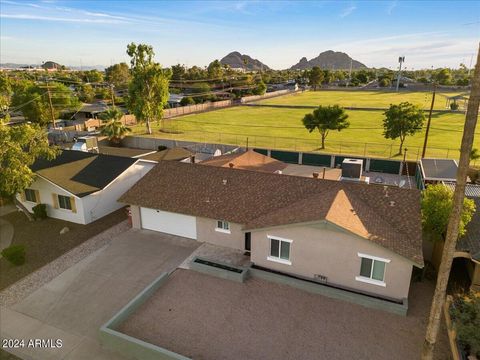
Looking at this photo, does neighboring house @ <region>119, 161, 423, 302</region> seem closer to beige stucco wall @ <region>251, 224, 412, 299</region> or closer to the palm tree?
beige stucco wall @ <region>251, 224, 412, 299</region>

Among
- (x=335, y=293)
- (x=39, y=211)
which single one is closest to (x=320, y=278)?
(x=335, y=293)

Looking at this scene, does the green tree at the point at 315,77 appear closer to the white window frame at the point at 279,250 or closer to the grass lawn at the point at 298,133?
the grass lawn at the point at 298,133

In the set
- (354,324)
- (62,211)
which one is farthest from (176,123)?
(354,324)

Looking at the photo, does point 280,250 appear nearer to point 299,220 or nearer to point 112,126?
point 299,220

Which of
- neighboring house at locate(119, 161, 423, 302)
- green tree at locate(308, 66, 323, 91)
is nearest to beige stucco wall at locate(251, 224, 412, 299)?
neighboring house at locate(119, 161, 423, 302)

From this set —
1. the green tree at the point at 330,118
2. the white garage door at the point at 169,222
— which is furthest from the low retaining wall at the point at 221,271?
the green tree at the point at 330,118

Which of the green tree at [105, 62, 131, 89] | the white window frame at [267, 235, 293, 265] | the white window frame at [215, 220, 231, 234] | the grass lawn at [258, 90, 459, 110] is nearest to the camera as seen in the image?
the white window frame at [267, 235, 293, 265]
